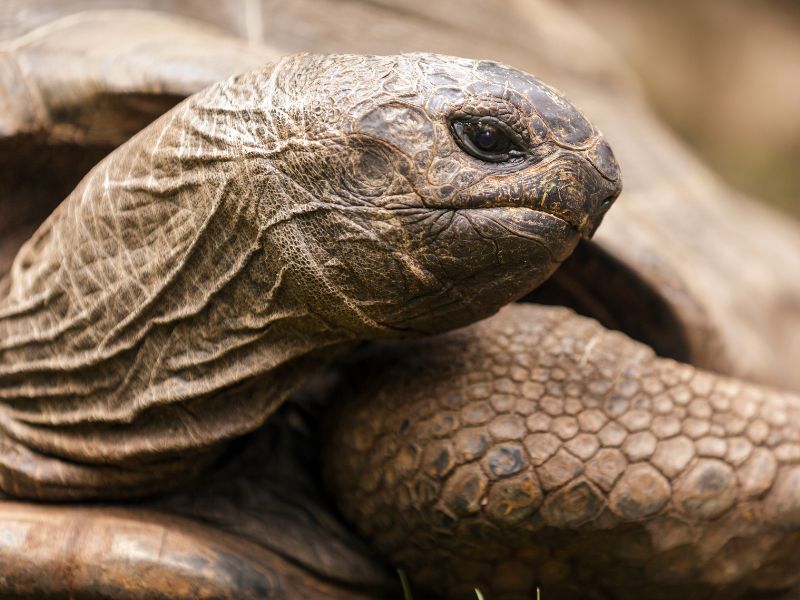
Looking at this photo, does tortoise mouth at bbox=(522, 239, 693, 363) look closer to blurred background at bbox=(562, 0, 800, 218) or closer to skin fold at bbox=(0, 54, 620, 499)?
skin fold at bbox=(0, 54, 620, 499)

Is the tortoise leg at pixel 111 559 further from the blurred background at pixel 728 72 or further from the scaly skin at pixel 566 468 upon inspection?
the blurred background at pixel 728 72

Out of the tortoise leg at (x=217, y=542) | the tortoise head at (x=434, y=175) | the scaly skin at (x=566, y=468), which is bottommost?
the tortoise leg at (x=217, y=542)

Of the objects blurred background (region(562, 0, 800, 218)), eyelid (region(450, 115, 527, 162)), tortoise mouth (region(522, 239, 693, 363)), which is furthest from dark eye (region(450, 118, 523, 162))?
blurred background (region(562, 0, 800, 218))

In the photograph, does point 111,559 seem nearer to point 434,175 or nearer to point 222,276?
point 222,276

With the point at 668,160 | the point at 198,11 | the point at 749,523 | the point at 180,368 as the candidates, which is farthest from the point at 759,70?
the point at 180,368

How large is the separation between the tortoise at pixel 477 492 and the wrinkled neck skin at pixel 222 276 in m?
0.04

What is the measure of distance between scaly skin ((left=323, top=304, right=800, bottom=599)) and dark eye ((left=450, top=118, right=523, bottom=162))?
1.76 ft

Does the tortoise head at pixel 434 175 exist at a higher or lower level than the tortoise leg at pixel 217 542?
higher

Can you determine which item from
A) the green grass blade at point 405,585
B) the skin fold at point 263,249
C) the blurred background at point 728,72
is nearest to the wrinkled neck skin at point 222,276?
the skin fold at point 263,249

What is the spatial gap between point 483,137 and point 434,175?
0.32 ft

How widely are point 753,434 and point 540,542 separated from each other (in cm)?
47

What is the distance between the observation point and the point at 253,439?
2.02m

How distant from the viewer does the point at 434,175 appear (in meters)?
1.35

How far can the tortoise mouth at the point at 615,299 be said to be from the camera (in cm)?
204
